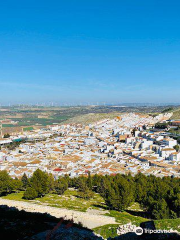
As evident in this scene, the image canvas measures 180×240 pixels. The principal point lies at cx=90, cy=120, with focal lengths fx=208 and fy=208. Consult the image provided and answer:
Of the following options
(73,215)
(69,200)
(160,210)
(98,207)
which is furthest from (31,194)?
(160,210)

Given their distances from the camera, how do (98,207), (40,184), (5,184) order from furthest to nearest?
(5,184), (40,184), (98,207)

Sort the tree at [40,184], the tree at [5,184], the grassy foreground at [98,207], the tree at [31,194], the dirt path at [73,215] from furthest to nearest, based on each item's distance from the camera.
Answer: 1. the tree at [5,184]
2. the tree at [40,184]
3. the tree at [31,194]
4. the dirt path at [73,215]
5. the grassy foreground at [98,207]

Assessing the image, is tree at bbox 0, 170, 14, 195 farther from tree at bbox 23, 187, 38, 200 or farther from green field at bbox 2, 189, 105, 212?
tree at bbox 23, 187, 38, 200

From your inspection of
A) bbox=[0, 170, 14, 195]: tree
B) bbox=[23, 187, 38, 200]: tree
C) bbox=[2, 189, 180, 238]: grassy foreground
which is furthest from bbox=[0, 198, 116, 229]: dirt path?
bbox=[0, 170, 14, 195]: tree


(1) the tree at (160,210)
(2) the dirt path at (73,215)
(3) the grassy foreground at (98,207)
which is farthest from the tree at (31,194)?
(1) the tree at (160,210)

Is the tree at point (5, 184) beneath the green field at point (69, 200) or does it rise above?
above

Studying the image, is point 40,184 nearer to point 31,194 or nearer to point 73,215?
point 31,194

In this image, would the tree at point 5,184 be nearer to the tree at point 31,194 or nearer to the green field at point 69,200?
the green field at point 69,200

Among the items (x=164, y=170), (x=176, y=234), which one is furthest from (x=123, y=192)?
(x=164, y=170)
